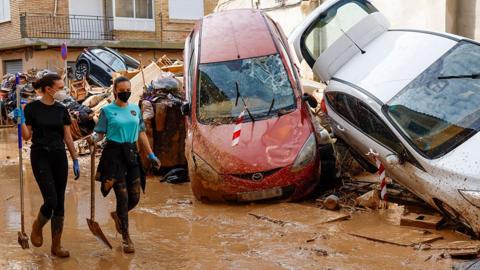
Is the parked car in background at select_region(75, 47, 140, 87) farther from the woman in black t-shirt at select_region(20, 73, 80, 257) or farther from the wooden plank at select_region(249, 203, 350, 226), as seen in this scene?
the woman in black t-shirt at select_region(20, 73, 80, 257)

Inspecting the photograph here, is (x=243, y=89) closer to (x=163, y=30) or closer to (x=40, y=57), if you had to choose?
(x=40, y=57)

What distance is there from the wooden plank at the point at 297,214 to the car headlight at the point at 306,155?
1.64ft

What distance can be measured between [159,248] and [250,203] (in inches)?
75.4

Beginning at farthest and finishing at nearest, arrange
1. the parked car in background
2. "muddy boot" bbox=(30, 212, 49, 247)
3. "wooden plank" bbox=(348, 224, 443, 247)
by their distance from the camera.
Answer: the parked car in background < "wooden plank" bbox=(348, 224, 443, 247) < "muddy boot" bbox=(30, 212, 49, 247)

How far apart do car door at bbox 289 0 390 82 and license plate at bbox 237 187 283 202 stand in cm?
179

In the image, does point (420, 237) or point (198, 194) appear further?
point (198, 194)

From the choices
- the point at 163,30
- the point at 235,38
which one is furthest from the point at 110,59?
the point at 235,38

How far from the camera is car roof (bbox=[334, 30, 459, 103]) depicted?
23.4ft

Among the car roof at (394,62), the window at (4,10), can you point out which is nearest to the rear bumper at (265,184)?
the car roof at (394,62)

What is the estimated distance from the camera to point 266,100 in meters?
8.74

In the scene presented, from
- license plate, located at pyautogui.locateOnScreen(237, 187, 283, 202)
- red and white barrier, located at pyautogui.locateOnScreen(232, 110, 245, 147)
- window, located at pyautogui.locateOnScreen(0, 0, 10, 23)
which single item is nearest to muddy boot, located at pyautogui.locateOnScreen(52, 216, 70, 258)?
license plate, located at pyautogui.locateOnScreen(237, 187, 283, 202)

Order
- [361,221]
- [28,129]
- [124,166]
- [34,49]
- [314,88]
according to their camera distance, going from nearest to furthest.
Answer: [28,129] < [124,166] < [361,221] < [314,88] < [34,49]

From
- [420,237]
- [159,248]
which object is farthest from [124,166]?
[420,237]

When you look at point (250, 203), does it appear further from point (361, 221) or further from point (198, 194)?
point (361, 221)
